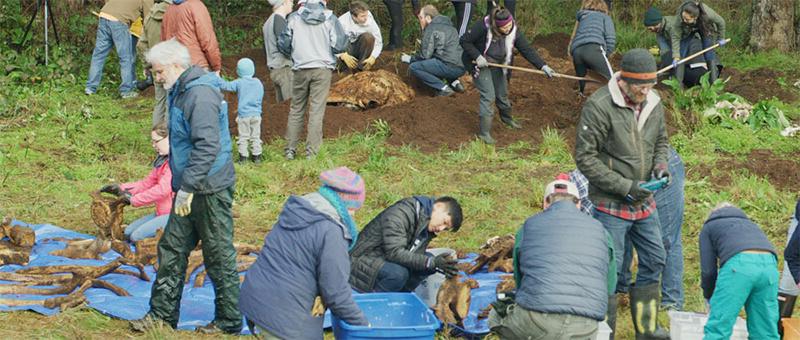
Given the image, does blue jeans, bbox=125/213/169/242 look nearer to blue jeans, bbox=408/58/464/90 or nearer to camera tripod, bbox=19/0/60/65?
blue jeans, bbox=408/58/464/90

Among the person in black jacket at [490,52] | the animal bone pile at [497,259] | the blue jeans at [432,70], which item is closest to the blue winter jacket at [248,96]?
the person in black jacket at [490,52]

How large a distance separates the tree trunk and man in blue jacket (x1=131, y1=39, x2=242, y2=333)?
456 inches

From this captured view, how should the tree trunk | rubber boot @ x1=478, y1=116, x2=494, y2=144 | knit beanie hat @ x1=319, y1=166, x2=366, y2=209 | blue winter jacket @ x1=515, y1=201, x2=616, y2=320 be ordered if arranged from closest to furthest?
blue winter jacket @ x1=515, y1=201, x2=616, y2=320 < knit beanie hat @ x1=319, y1=166, x2=366, y2=209 < rubber boot @ x1=478, y1=116, x2=494, y2=144 < the tree trunk

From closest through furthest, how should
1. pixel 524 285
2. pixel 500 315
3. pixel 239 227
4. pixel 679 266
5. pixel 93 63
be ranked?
1. pixel 524 285
2. pixel 500 315
3. pixel 679 266
4. pixel 239 227
5. pixel 93 63

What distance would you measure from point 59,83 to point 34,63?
576 mm

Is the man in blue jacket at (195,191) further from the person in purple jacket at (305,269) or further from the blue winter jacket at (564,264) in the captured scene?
the blue winter jacket at (564,264)

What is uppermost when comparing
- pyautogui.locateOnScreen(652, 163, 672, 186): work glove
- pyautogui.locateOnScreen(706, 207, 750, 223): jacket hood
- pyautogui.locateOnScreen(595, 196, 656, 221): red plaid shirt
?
pyautogui.locateOnScreen(652, 163, 672, 186): work glove

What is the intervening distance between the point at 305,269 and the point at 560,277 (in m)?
1.25

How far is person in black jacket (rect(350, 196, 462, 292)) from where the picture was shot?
24.0 feet

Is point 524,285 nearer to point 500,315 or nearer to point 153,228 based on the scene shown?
point 500,315

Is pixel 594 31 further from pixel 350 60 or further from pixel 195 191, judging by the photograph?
pixel 195 191

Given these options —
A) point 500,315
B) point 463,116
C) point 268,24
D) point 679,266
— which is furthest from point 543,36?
point 500,315

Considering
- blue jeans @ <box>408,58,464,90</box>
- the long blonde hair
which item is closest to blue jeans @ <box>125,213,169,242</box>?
blue jeans @ <box>408,58,464,90</box>

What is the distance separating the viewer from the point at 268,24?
1266 cm
